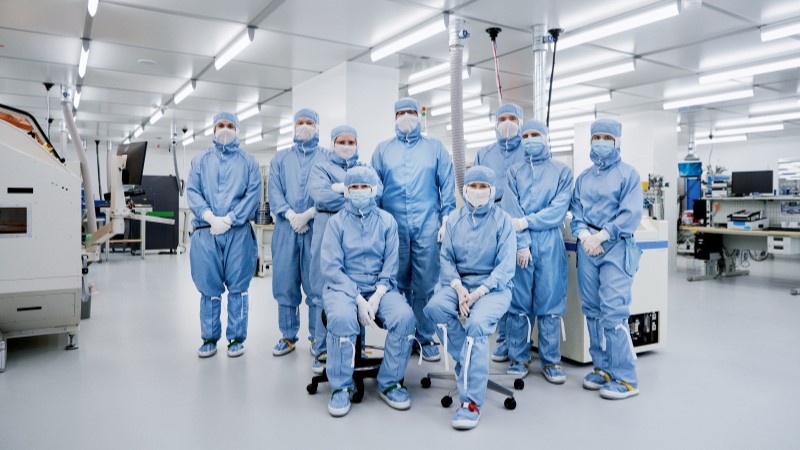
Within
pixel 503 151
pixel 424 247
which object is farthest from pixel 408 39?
pixel 424 247

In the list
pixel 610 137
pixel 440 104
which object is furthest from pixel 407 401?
pixel 440 104

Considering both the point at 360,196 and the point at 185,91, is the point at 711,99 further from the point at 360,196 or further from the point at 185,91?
the point at 185,91

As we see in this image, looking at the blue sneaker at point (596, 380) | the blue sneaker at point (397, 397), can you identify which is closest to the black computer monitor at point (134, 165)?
the blue sneaker at point (397, 397)

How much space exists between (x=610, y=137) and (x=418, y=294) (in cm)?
139

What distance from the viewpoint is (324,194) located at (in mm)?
2971

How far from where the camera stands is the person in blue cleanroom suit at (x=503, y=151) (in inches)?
123

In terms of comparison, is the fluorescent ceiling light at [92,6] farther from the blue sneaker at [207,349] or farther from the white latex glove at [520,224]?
the white latex glove at [520,224]

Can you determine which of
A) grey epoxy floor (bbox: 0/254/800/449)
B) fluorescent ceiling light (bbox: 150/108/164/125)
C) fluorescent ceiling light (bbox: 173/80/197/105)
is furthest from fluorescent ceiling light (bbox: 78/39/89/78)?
grey epoxy floor (bbox: 0/254/800/449)

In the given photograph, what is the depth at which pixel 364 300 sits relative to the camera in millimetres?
2502

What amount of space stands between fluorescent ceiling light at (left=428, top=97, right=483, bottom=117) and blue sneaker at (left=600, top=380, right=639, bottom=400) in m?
5.35

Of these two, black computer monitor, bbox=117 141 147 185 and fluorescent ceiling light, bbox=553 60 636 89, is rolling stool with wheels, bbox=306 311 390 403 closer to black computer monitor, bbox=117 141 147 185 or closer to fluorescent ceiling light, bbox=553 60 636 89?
black computer monitor, bbox=117 141 147 185

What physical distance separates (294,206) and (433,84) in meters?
3.49

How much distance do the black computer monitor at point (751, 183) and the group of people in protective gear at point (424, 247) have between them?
16.4ft

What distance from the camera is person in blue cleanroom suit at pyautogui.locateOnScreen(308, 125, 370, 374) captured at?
299 cm
